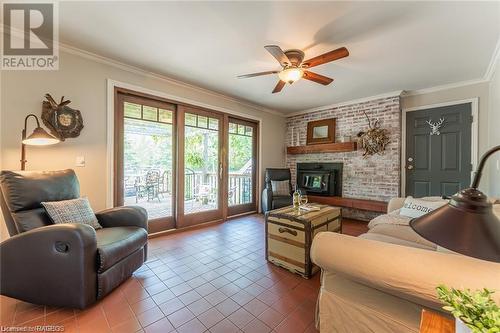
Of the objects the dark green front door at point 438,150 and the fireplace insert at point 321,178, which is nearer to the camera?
the dark green front door at point 438,150

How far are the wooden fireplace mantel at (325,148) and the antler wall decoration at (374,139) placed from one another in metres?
0.21

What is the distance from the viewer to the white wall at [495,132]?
2.61 metres

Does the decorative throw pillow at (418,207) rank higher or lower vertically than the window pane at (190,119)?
lower

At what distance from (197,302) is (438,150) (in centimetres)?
430

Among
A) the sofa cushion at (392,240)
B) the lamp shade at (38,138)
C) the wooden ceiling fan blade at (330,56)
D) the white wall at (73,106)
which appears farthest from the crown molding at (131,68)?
the sofa cushion at (392,240)

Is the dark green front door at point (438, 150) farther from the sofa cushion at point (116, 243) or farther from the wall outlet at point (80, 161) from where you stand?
the wall outlet at point (80, 161)

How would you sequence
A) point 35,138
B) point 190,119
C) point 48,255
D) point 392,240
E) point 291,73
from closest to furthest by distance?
point 48,255 < point 392,240 < point 35,138 < point 291,73 < point 190,119

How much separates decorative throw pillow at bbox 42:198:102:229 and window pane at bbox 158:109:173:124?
66.1 inches

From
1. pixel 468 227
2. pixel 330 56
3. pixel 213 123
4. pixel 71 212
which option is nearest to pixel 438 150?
pixel 330 56

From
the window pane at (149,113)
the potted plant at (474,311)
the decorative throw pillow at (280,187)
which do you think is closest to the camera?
the potted plant at (474,311)

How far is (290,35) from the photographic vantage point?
2.19 m

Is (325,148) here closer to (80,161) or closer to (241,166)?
(241,166)

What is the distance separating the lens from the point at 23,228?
69.0 inches

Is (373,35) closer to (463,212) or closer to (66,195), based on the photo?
(463,212)
